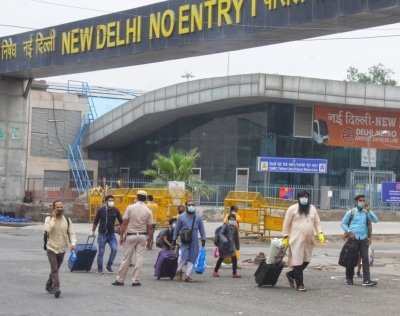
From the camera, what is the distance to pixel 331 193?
39750mm

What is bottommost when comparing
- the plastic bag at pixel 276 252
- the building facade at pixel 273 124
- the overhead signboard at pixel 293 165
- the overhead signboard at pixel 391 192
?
the plastic bag at pixel 276 252

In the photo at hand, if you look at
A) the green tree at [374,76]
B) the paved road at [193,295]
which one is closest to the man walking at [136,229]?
the paved road at [193,295]

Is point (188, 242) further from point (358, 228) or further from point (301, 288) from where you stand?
point (358, 228)

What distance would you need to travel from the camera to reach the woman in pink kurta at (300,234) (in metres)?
13.4

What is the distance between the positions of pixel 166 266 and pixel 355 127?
32087 mm

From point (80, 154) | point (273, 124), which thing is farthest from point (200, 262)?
point (80, 154)

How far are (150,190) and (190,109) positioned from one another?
1307cm

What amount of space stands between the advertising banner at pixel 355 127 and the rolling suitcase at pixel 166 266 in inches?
1176

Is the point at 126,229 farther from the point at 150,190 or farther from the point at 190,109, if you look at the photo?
the point at 190,109

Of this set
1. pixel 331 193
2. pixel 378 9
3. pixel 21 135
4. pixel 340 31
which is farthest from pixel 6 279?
pixel 331 193

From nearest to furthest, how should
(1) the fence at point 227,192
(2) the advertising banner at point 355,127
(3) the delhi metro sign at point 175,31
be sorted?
(3) the delhi metro sign at point 175,31
(1) the fence at point 227,192
(2) the advertising banner at point 355,127

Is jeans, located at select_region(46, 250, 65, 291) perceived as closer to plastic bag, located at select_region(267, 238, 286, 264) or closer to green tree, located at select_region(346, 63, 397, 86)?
plastic bag, located at select_region(267, 238, 286, 264)

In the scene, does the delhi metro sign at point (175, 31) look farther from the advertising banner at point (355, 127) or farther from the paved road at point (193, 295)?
the advertising banner at point (355, 127)

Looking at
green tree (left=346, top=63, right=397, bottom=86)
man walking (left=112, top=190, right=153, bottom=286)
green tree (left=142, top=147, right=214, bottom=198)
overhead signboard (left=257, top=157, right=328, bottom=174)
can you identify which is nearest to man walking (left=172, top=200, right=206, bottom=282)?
man walking (left=112, top=190, right=153, bottom=286)
